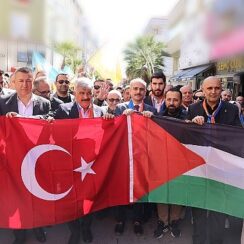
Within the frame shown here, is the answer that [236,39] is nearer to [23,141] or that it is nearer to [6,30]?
[6,30]

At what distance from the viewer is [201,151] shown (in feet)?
10.7

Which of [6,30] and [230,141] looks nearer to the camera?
[6,30]

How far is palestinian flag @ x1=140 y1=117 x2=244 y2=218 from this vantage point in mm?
3188

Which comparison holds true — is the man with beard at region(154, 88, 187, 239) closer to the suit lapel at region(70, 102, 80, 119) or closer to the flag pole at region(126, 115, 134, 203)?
the flag pole at region(126, 115, 134, 203)

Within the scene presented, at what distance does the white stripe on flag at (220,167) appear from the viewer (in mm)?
3178

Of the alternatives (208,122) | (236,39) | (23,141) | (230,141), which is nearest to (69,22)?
(23,141)

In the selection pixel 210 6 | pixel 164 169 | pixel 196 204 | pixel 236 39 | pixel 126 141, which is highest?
pixel 210 6

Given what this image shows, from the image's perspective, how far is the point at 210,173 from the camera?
3.25 metres

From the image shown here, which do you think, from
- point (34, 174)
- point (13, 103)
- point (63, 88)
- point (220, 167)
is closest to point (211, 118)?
point (220, 167)

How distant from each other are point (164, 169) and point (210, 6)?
1908 millimetres

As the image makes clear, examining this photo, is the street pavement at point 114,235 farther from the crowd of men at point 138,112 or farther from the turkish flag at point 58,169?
the turkish flag at point 58,169

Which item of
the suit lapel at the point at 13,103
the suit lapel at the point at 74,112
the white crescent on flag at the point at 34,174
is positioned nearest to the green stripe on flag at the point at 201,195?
the white crescent on flag at the point at 34,174

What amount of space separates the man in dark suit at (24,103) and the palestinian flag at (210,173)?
1.10 m

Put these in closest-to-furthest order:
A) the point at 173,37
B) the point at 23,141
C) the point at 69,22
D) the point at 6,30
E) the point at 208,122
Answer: the point at 6,30
the point at 173,37
the point at 23,141
the point at 208,122
the point at 69,22
